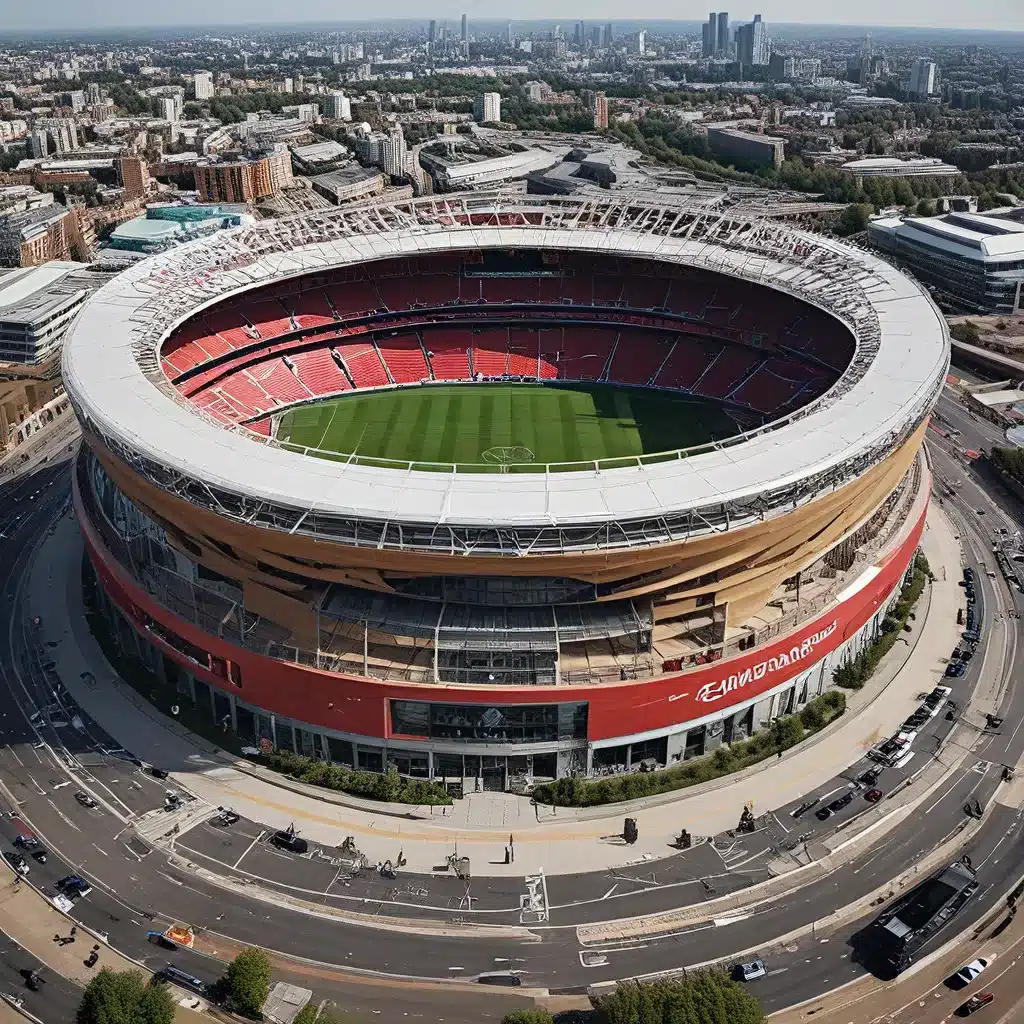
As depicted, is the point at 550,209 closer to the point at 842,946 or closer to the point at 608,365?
the point at 608,365

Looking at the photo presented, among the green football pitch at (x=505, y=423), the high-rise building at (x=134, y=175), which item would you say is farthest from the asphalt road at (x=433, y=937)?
the high-rise building at (x=134, y=175)

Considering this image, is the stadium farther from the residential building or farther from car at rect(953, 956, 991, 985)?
the residential building

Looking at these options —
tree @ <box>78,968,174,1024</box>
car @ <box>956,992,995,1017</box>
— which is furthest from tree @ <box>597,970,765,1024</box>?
tree @ <box>78,968,174,1024</box>

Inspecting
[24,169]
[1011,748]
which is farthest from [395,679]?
[24,169]

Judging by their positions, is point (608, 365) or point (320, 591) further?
point (608, 365)

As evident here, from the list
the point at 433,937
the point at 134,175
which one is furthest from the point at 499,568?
the point at 134,175

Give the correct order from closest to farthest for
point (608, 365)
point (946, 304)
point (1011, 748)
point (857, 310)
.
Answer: point (1011, 748) < point (857, 310) < point (608, 365) < point (946, 304)

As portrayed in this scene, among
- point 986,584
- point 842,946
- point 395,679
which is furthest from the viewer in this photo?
point 986,584
